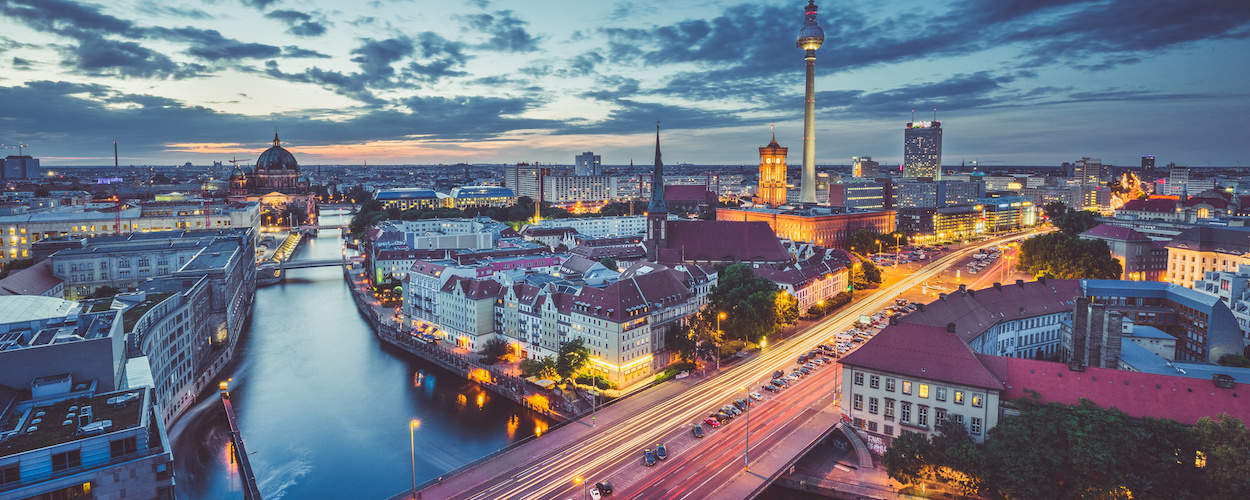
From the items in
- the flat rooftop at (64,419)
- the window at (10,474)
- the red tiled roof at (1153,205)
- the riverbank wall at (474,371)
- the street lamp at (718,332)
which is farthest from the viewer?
the red tiled roof at (1153,205)

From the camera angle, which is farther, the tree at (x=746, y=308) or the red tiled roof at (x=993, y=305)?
the tree at (x=746, y=308)

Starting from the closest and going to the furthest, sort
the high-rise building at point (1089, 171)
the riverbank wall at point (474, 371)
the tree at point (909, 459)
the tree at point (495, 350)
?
1. the tree at point (909, 459)
2. the riverbank wall at point (474, 371)
3. the tree at point (495, 350)
4. the high-rise building at point (1089, 171)

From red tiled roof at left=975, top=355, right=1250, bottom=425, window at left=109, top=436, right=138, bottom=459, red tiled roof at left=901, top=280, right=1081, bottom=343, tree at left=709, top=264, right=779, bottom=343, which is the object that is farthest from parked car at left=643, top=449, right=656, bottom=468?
tree at left=709, top=264, right=779, bottom=343

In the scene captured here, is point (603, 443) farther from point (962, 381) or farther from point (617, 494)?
point (962, 381)

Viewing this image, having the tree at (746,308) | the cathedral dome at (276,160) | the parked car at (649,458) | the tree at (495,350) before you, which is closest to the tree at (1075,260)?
the tree at (746,308)

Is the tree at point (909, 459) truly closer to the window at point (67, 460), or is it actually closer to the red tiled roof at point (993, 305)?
the red tiled roof at point (993, 305)

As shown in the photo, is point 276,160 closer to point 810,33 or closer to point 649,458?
point 810,33

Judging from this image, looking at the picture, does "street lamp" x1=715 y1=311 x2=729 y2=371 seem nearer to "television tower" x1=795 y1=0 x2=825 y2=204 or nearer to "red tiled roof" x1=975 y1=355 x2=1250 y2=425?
"red tiled roof" x1=975 y1=355 x2=1250 y2=425

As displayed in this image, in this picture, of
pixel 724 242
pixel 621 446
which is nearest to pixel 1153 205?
pixel 724 242
